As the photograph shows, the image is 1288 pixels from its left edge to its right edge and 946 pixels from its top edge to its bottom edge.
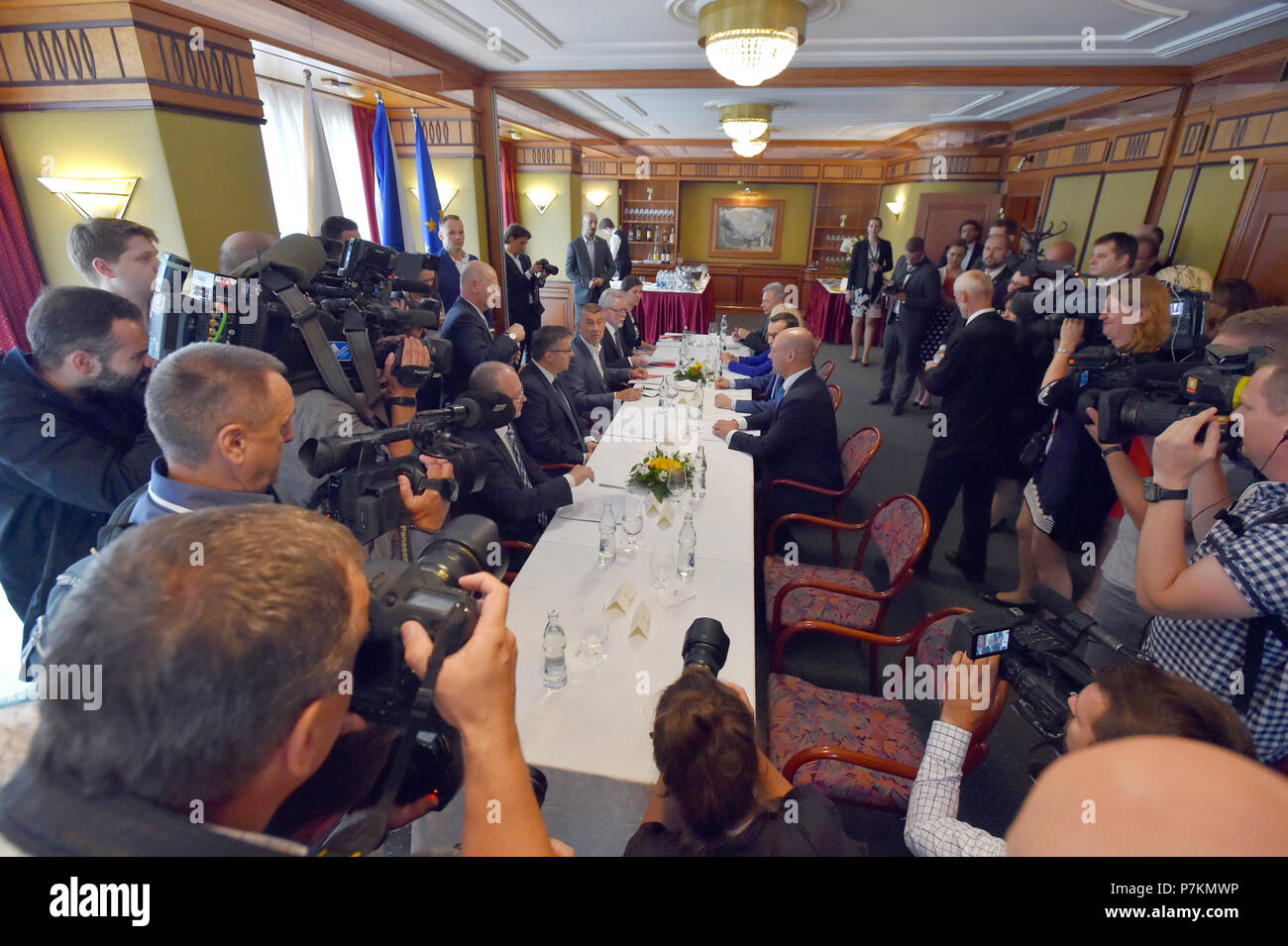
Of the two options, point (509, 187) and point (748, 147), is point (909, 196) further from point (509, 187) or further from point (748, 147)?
point (509, 187)

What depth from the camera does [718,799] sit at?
1.08 metres

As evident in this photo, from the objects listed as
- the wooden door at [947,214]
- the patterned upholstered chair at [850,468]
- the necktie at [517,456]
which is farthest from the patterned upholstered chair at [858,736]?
the wooden door at [947,214]

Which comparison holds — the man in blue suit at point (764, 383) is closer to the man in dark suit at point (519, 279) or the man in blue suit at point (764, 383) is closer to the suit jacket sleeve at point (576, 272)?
the man in dark suit at point (519, 279)

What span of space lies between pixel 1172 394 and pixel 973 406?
1506mm

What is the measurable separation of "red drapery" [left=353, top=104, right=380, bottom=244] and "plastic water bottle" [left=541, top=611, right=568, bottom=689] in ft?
23.3

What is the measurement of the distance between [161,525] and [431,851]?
21.7 inches

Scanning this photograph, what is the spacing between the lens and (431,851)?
2.59 feet

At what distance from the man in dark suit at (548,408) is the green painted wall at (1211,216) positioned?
4961 millimetres

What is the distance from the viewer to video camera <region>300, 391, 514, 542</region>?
134 centimetres

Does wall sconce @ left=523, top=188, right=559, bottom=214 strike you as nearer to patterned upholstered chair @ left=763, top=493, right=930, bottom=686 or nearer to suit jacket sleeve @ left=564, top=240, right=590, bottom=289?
suit jacket sleeve @ left=564, top=240, right=590, bottom=289

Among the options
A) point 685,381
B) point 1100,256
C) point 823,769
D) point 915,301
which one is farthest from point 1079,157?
point 823,769

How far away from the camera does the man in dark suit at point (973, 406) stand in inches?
125

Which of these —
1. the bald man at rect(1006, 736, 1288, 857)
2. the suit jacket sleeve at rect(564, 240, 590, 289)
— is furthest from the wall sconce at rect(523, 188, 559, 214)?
the bald man at rect(1006, 736, 1288, 857)

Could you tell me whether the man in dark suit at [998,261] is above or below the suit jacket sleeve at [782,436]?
above
